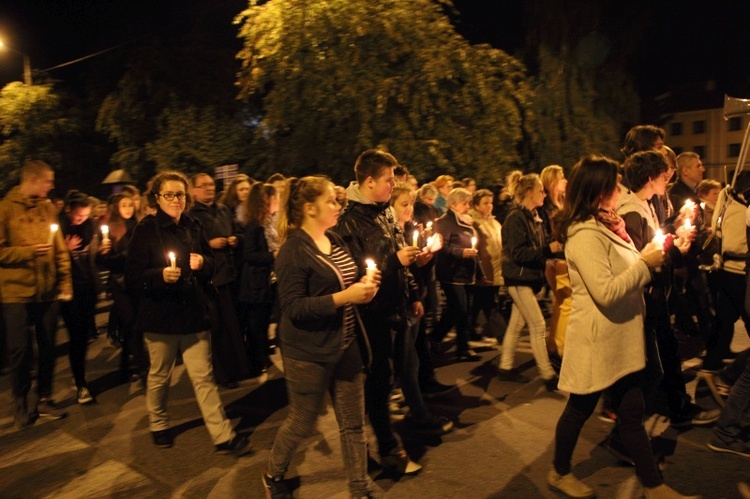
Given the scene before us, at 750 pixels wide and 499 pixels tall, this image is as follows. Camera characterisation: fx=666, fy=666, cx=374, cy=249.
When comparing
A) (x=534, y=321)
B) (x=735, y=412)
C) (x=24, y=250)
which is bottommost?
(x=735, y=412)

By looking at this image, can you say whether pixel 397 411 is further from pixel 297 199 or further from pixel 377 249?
pixel 297 199

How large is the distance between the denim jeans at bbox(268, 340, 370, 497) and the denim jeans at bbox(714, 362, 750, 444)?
256 centimetres

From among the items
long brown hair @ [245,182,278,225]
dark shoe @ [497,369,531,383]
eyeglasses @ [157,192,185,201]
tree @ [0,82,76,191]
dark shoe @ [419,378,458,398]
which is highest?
tree @ [0,82,76,191]

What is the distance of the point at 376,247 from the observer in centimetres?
439

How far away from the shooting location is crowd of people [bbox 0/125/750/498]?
3760 millimetres

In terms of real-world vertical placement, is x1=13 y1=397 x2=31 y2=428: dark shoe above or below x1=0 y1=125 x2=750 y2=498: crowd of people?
below

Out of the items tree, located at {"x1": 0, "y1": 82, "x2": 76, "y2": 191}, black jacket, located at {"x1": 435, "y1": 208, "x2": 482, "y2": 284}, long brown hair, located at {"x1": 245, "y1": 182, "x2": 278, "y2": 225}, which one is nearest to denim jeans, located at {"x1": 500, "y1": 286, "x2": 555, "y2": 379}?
black jacket, located at {"x1": 435, "y1": 208, "x2": 482, "y2": 284}

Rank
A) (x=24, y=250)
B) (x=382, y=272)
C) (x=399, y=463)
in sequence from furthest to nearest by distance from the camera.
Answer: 1. (x=24, y=250)
2. (x=399, y=463)
3. (x=382, y=272)

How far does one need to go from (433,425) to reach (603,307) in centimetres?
205

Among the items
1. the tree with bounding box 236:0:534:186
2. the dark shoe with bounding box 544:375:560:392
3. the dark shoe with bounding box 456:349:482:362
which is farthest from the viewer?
the tree with bounding box 236:0:534:186

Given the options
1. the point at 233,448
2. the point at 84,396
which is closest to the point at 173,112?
the point at 84,396

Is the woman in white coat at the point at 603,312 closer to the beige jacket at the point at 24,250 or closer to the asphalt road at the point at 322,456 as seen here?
the asphalt road at the point at 322,456

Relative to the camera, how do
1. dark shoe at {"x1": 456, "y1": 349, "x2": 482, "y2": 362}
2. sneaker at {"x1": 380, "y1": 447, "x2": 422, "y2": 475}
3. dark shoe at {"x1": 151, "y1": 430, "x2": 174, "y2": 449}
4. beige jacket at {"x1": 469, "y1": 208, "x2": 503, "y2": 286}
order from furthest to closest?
beige jacket at {"x1": 469, "y1": 208, "x2": 503, "y2": 286} < dark shoe at {"x1": 456, "y1": 349, "x2": 482, "y2": 362} < dark shoe at {"x1": 151, "y1": 430, "x2": 174, "y2": 449} < sneaker at {"x1": 380, "y1": 447, "x2": 422, "y2": 475}

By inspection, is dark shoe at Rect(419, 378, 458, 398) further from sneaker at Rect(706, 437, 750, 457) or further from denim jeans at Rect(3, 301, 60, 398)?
denim jeans at Rect(3, 301, 60, 398)
